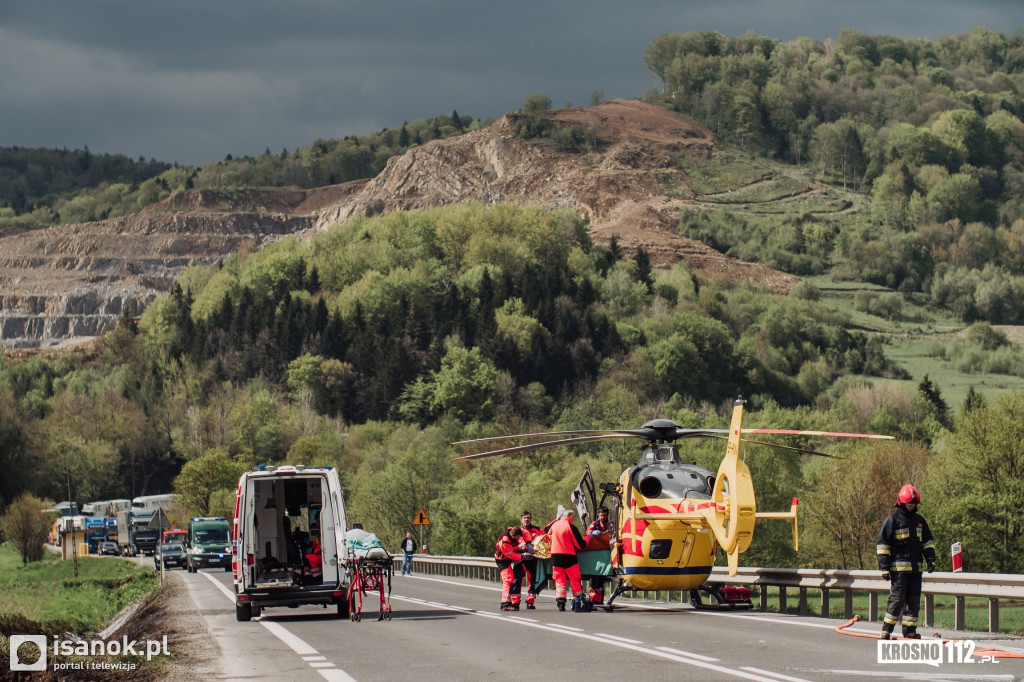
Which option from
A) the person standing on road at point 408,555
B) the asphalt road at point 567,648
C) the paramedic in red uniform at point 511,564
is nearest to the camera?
the asphalt road at point 567,648

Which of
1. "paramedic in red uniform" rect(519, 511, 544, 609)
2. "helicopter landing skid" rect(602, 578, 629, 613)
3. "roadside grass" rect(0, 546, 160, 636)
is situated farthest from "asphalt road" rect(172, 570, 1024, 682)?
"roadside grass" rect(0, 546, 160, 636)

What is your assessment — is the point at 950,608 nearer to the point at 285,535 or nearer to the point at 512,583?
the point at 512,583

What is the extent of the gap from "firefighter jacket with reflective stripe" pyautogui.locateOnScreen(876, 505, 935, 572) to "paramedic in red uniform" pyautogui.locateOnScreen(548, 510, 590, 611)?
29.2ft

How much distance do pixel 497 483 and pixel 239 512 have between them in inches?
2932

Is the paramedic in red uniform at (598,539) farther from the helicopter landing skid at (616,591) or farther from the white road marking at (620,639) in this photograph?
the white road marking at (620,639)

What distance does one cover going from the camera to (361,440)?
5684 inches

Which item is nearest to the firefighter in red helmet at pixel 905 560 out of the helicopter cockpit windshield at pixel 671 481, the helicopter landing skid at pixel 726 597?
the helicopter cockpit windshield at pixel 671 481

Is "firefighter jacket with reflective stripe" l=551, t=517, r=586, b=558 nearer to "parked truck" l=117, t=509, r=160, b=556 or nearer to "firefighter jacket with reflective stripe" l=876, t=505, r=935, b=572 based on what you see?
"firefighter jacket with reflective stripe" l=876, t=505, r=935, b=572

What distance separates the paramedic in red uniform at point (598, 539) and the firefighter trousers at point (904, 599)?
921 centimetres

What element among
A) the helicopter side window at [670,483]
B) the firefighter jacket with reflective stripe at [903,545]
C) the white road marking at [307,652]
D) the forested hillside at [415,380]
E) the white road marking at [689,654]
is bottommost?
the white road marking at [307,652]

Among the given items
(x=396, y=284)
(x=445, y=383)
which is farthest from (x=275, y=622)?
(x=396, y=284)

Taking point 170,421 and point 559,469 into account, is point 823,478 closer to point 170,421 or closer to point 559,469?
point 559,469

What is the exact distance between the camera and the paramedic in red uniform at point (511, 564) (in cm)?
2622

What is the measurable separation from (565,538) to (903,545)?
363 inches
